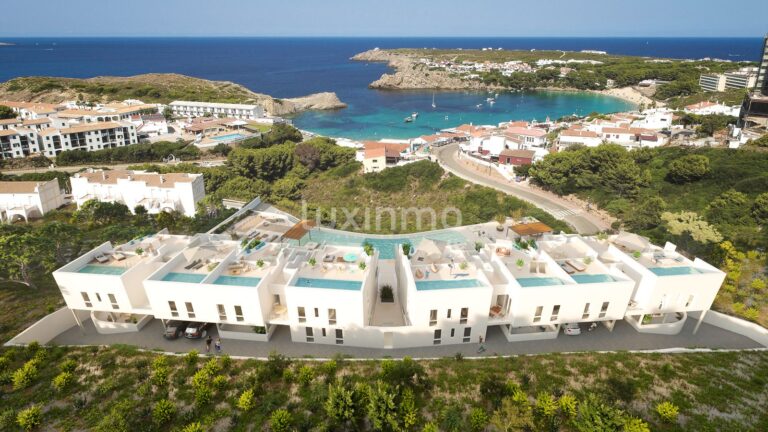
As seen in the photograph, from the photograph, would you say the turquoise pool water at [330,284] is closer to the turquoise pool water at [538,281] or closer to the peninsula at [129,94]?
the turquoise pool water at [538,281]

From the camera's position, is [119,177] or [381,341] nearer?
[381,341]

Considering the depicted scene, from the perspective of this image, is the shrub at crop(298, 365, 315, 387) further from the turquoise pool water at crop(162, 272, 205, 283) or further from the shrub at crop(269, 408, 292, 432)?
the turquoise pool water at crop(162, 272, 205, 283)

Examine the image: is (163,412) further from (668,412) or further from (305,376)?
(668,412)

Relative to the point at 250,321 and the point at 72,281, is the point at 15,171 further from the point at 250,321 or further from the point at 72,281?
the point at 250,321

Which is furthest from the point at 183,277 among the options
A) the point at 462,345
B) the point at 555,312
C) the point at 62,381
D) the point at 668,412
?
the point at 668,412

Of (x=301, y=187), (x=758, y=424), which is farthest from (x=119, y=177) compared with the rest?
(x=758, y=424)

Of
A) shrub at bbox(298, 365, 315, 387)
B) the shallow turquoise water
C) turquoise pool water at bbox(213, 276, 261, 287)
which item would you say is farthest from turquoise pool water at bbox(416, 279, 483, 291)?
the shallow turquoise water
